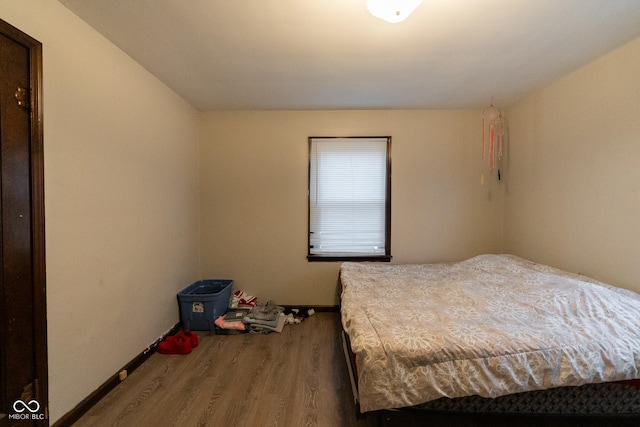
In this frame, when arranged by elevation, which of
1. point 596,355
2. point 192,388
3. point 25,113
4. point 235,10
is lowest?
point 192,388

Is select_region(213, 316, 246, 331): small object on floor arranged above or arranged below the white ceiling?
below

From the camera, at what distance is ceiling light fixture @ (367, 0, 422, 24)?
1178 mm

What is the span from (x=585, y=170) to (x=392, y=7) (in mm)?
2099

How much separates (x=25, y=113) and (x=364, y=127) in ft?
8.90

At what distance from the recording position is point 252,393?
175cm

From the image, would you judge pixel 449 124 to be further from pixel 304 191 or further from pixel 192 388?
pixel 192 388

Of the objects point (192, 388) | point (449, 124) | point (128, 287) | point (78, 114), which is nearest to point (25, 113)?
point (78, 114)

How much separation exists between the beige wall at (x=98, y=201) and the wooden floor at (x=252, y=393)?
264 millimetres

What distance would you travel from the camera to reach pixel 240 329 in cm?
255

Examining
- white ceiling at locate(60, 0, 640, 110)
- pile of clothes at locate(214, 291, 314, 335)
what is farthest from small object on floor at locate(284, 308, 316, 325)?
white ceiling at locate(60, 0, 640, 110)

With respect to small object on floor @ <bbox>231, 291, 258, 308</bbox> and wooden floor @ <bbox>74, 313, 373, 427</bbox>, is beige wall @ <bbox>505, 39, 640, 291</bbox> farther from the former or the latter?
small object on floor @ <bbox>231, 291, 258, 308</bbox>

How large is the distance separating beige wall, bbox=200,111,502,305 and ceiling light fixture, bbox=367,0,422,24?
1794 millimetres

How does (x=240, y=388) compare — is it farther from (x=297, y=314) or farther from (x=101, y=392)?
(x=297, y=314)

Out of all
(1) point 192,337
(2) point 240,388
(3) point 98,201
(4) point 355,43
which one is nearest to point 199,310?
(1) point 192,337
